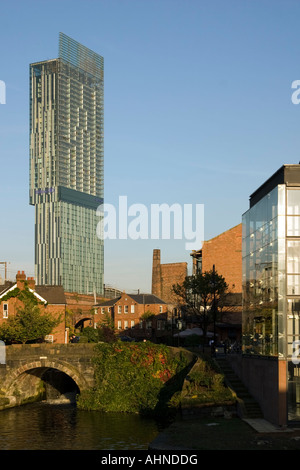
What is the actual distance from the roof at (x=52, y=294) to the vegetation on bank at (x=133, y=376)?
2842 centimetres

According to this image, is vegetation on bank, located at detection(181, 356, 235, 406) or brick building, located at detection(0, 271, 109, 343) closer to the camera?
vegetation on bank, located at detection(181, 356, 235, 406)

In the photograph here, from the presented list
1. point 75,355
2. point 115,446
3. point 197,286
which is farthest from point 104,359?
point 197,286

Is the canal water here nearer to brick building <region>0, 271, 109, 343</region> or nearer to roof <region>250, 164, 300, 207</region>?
roof <region>250, 164, 300, 207</region>

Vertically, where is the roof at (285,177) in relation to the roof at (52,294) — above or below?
above

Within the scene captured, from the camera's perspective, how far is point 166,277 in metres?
134

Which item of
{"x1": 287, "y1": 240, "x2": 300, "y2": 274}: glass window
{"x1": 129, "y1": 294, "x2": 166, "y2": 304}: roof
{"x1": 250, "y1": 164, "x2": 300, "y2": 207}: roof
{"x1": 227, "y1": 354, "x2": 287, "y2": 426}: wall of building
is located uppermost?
A: {"x1": 250, "y1": 164, "x2": 300, "y2": 207}: roof

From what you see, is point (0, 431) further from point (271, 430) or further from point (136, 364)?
point (271, 430)

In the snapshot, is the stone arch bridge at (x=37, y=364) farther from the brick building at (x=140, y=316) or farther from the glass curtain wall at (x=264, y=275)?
the brick building at (x=140, y=316)

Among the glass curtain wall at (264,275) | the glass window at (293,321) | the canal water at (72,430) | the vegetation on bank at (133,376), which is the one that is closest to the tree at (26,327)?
the canal water at (72,430)

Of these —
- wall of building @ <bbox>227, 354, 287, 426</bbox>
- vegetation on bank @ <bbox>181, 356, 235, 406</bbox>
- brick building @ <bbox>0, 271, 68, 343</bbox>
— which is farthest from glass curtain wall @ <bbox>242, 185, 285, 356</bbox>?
brick building @ <bbox>0, 271, 68, 343</bbox>

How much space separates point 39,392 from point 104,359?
10602 mm

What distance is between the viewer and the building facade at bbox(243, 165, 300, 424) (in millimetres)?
33969

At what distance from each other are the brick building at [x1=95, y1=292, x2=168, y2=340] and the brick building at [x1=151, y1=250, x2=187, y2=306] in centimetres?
2289

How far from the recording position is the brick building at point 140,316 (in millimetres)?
102750
